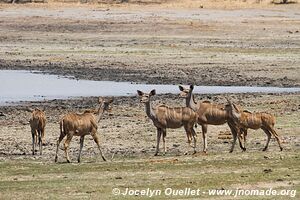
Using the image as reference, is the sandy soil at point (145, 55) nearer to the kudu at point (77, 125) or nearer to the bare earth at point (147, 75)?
the bare earth at point (147, 75)

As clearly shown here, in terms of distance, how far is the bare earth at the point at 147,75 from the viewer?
17422 mm

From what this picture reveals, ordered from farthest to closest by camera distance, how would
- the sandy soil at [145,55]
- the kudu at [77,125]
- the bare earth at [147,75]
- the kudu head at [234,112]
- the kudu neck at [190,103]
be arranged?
1. the sandy soil at [145,55]
2. the kudu neck at [190,103]
3. the kudu head at [234,112]
4. the kudu at [77,125]
5. the bare earth at [147,75]

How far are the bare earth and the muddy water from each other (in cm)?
132

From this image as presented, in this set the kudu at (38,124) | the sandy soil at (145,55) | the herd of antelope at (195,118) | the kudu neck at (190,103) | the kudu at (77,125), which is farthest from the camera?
the sandy soil at (145,55)

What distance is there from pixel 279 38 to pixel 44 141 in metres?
33.2

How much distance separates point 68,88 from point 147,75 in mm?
4233

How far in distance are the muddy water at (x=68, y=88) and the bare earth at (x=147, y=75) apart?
4.33ft

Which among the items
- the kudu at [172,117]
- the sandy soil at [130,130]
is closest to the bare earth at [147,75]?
the sandy soil at [130,130]

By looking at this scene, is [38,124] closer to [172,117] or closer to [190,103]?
[172,117]

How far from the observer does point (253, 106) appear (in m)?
29.1

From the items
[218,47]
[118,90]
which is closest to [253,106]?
[118,90]

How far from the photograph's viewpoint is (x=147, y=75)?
38000 mm

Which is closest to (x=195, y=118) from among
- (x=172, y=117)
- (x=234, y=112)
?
(x=172, y=117)

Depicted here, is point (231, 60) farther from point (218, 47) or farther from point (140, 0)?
point (140, 0)
